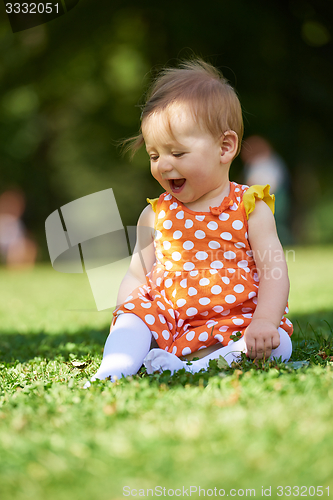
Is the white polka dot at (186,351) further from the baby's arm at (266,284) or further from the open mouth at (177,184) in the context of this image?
the open mouth at (177,184)

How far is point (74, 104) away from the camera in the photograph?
1822cm

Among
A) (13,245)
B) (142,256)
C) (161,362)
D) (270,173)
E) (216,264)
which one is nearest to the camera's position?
(161,362)

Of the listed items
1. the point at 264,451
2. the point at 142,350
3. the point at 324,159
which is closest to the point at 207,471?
the point at 264,451

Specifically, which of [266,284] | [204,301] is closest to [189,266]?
[204,301]

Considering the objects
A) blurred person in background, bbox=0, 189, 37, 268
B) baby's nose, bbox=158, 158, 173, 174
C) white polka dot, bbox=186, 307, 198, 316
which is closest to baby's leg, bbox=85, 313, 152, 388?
white polka dot, bbox=186, 307, 198, 316

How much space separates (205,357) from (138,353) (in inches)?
14.0

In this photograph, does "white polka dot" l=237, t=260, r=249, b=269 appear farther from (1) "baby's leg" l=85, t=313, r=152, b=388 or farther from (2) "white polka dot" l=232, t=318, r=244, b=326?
(1) "baby's leg" l=85, t=313, r=152, b=388

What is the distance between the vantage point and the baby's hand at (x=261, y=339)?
254 centimetres

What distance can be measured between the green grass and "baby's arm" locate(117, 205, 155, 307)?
0.62 metres

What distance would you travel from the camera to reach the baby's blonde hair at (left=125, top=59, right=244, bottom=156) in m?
2.77

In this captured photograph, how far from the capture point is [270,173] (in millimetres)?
13242

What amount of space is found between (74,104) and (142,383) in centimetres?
1728

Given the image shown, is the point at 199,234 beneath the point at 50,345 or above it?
above

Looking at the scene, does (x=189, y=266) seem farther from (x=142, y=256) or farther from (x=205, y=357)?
(x=205, y=357)
